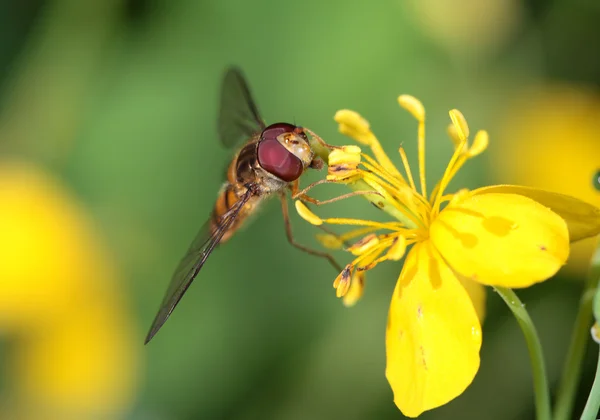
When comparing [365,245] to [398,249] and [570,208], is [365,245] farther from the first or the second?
[570,208]

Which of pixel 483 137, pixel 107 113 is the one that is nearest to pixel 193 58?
pixel 107 113

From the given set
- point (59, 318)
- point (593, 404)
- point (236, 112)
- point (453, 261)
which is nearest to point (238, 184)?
point (236, 112)

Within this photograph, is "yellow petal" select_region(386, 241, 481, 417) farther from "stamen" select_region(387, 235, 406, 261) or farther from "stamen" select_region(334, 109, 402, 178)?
"stamen" select_region(334, 109, 402, 178)

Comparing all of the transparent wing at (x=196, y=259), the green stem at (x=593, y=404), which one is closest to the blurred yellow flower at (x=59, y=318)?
the transparent wing at (x=196, y=259)

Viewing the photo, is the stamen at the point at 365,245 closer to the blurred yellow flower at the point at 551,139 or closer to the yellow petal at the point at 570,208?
the yellow petal at the point at 570,208

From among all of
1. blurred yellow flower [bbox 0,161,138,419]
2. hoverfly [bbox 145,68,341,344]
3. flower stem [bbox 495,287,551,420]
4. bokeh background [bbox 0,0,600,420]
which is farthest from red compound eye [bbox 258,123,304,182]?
blurred yellow flower [bbox 0,161,138,419]

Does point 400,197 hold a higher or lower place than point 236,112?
lower

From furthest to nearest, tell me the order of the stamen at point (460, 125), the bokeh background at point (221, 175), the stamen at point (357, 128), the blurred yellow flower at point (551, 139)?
1. the blurred yellow flower at point (551, 139)
2. the bokeh background at point (221, 175)
3. the stamen at point (357, 128)
4. the stamen at point (460, 125)
